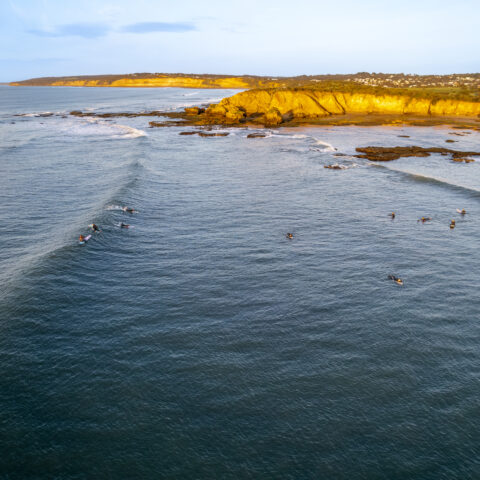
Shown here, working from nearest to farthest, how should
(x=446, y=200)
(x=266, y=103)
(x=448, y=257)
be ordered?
1. (x=448, y=257)
2. (x=446, y=200)
3. (x=266, y=103)

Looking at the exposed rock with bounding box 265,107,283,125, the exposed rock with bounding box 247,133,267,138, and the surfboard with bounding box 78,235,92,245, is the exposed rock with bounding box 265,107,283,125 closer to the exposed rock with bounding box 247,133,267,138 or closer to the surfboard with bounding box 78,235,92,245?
the exposed rock with bounding box 247,133,267,138

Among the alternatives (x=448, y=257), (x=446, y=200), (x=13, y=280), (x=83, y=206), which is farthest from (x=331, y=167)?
(x=13, y=280)

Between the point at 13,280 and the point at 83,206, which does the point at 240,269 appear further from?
the point at 83,206

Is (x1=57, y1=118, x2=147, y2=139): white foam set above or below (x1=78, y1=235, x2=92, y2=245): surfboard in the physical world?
above

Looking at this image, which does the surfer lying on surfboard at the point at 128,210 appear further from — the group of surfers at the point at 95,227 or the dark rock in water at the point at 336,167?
the dark rock in water at the point at 336,167

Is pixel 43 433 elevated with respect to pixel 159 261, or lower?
lower

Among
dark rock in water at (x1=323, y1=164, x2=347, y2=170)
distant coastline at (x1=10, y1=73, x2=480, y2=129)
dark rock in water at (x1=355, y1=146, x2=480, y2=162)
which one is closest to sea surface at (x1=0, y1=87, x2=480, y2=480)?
dark rock in water at (x1=323, y1=164, x2=347, y2=170)
